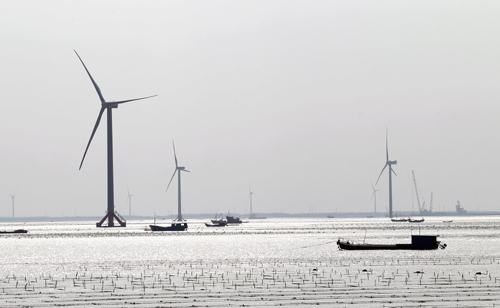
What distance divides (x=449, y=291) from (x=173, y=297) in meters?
18.7

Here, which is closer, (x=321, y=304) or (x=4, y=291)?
(x=321, y=304)

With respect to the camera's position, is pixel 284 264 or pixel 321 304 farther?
pixel 284 264

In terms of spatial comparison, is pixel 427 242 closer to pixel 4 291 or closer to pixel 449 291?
pixel 449 291

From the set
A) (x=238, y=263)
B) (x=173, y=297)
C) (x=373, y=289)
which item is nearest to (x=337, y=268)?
(x=238, y=263)

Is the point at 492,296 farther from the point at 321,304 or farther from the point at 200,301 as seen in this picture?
the point at 200,301

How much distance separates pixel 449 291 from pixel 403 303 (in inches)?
303

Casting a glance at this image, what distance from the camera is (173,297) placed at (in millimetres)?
53594

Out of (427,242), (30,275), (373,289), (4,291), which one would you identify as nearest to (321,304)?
(373,289)

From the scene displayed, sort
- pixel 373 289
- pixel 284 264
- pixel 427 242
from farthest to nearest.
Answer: pixel 427 242 < pixel 284 264 < pixel 373 289

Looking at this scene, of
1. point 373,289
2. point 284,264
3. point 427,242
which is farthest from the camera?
point 427,242

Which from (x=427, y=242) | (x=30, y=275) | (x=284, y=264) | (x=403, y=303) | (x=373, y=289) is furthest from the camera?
(x=427, y=242)

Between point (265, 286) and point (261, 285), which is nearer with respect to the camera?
point (265, 286)

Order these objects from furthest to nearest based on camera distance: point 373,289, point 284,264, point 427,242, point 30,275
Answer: point 427,242, point 284,264, point 30,275, point 373,289

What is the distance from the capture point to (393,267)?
81.2 m
